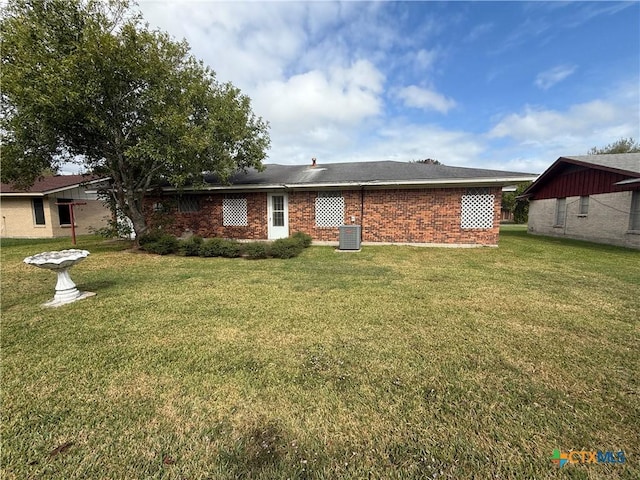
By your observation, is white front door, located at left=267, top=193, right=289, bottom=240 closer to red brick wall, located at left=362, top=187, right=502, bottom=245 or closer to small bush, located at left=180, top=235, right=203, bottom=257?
red brick wall, located at left=362, top=187, right=502, bottom=245

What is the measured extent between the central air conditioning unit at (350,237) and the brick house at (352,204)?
54.9 inches

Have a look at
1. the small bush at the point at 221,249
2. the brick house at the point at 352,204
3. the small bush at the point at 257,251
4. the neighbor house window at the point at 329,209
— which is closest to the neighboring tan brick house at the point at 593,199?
the brick house at the point at 352,204

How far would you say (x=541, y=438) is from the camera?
6.55ft

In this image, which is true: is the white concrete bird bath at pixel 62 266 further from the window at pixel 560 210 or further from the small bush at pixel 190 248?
the window at pixel 560 210

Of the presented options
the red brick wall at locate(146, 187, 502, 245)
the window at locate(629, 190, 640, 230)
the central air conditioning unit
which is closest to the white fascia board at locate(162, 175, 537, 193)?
the red brick wall at locate(146, 187, 502, 245)

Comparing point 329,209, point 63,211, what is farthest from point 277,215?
point 63,211

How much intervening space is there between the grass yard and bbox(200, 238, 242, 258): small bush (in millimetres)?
3875

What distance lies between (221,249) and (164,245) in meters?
2.16

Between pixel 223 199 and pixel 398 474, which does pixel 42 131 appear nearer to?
pixel 223 199

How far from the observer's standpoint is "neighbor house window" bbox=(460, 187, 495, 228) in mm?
10656

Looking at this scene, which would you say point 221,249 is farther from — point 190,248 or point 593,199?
point 593,199

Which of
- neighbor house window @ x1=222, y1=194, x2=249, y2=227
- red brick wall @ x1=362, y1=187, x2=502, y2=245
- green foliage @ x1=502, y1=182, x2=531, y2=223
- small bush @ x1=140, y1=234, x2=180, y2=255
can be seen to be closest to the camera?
small bush @ x1=140, y1=234, x2=180, y2=255

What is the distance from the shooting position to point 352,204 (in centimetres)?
1185

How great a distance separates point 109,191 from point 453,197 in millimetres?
13057
